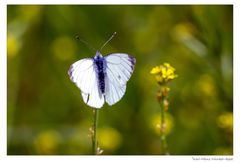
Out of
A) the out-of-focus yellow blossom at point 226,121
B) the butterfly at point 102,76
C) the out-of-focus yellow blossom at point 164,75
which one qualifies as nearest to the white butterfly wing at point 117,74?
the butterfly at point 102,76

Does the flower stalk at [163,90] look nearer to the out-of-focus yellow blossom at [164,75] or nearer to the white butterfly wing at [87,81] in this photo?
the out-of-focus yellow blossom at [164,75]

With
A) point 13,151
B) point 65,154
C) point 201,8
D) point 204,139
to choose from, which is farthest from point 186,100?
point 13,151

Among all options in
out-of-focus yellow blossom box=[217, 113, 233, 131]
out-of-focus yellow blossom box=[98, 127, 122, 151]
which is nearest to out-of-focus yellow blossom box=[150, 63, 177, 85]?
out-of-focus yellow blossom box=[217, 113, 233, 131]

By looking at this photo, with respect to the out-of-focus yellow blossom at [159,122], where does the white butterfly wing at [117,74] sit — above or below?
above

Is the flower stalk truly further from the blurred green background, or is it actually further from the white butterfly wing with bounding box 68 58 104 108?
the blurred green background

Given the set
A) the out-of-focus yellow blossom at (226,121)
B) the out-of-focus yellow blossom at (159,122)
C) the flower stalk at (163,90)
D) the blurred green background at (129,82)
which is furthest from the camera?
the out-of-focus yellow blossom at (159,122)
